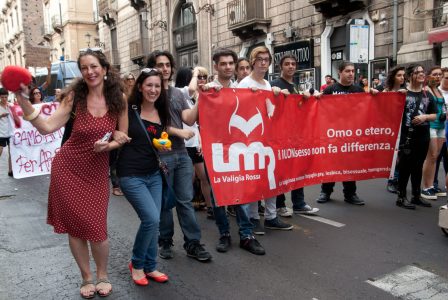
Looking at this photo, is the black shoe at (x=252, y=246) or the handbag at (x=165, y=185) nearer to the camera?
Result: the handbag at (x=165, y=185)

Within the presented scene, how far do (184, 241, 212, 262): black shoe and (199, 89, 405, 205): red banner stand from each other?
17.8 inches

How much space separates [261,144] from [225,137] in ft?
1.44

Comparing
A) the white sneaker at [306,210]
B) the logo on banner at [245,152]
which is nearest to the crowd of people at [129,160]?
the logo on banner at [245,152]

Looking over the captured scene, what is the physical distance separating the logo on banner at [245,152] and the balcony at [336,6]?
10.9 metres

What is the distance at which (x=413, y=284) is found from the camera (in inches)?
129

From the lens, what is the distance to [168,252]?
3.97 meters

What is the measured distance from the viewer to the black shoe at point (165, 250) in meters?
3.94

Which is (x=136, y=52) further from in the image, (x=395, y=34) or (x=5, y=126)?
(x=5, y=126)

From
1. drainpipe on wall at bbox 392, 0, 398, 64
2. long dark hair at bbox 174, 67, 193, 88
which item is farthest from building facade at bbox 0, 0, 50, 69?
long dark hair at bbox 174, 67, 193, 88

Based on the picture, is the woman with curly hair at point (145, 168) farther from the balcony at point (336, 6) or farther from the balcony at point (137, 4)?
the balcony at point (137, 4)

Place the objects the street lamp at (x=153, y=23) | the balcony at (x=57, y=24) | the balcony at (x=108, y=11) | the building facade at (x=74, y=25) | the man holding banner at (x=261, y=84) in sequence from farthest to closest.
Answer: the balcony at (x=57, y=24)
the building facade at (x=74, y=25)
the balcony at (x=108, y=11)
the street lamp at (x=153, y=23)
the man holding banner at (x=261, y=84)

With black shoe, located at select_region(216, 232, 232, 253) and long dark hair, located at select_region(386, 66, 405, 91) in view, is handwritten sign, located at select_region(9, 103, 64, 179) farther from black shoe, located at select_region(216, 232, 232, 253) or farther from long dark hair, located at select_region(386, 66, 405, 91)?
long dark hair, located at select_region(386, 66, 405, 91)

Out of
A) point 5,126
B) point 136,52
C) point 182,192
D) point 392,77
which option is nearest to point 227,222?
point 182,192

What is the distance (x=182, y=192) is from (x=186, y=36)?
21.7 m
